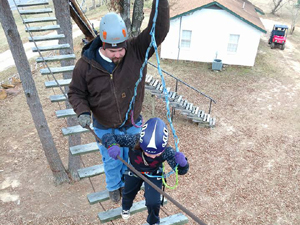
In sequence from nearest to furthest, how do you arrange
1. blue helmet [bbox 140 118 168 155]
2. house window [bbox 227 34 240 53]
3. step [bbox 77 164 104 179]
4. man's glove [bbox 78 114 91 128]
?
blue helmet [bbox 140 118 168 155] < man's glove [bbox 78 114 91 128] < step [bbox 77 164 104 179] < house window [bbox 227 34 240 53]

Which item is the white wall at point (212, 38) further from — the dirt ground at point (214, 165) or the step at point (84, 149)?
the step at point (84, 149)

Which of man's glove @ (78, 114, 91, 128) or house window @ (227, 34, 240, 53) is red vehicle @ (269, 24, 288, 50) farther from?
man's glove @ (78, 114, 91, 128)

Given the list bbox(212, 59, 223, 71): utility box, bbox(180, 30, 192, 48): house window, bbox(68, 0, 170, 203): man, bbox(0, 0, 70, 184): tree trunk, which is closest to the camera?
bbox(68, 0, 170, 203): man

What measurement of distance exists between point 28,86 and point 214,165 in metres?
7.41

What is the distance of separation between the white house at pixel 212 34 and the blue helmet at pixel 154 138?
16185mm

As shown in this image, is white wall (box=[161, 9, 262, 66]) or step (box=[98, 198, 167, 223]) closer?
step (box=[98, 198, 167, 223])

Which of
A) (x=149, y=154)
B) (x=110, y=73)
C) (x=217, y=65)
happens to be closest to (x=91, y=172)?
(x=149, y=154)

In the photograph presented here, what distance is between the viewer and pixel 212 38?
1858 cm

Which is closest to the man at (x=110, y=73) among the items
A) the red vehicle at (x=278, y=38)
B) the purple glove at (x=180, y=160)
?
the purple glove at (x=180, y=160)

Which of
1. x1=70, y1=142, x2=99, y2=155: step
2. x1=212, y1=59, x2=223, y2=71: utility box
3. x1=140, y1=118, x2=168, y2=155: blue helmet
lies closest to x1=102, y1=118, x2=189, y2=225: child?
x1=140, y1=118, x2=168, y2=155: blue helmet

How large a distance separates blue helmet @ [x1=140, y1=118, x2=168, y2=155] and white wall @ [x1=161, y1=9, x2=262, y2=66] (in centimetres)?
1649

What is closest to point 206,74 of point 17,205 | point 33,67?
point 33,67

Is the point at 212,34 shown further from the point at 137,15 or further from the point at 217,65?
the point at 137,15

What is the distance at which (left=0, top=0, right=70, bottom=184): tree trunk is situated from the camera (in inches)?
234
